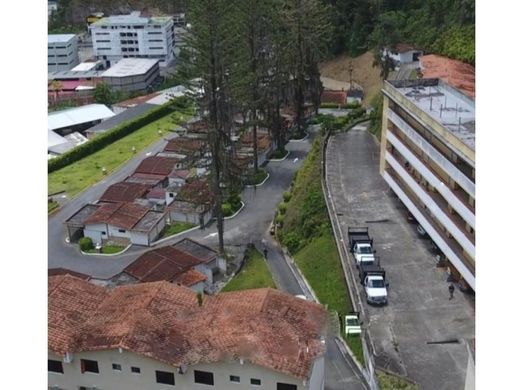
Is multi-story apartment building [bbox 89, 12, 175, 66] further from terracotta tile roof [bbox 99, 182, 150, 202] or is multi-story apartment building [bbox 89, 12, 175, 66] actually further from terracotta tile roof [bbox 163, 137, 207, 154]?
terracotta tile roof [bbox 99, 182, 150, 202]

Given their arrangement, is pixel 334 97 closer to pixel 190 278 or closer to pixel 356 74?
pixel 356 74

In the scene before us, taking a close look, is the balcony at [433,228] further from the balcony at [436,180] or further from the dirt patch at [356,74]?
the dirt patch at [356,74]

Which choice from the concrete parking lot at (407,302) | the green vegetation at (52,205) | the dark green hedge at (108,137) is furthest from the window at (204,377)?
the dark green hedge at (108,137)

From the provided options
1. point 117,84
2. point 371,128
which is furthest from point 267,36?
point 117,84

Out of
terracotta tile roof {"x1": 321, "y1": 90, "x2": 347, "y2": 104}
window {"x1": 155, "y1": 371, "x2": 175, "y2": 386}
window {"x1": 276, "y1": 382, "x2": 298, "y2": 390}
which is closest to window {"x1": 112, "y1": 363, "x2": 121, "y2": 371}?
window {"x1": 155, "y1": 371, "x2": 175, "y2": 386}

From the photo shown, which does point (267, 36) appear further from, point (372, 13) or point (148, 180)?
point (372, 13)

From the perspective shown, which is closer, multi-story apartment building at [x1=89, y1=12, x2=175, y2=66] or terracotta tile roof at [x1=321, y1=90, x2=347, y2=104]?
terracotta tile roof at [x1=321, y1=90, x2=347, y2=104]

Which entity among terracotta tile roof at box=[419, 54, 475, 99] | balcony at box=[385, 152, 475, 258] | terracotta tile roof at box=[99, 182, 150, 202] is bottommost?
terracotta tile roof at box=[99, 182, 150, 202]

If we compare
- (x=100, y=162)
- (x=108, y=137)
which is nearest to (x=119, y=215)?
(x=100, y=162)
